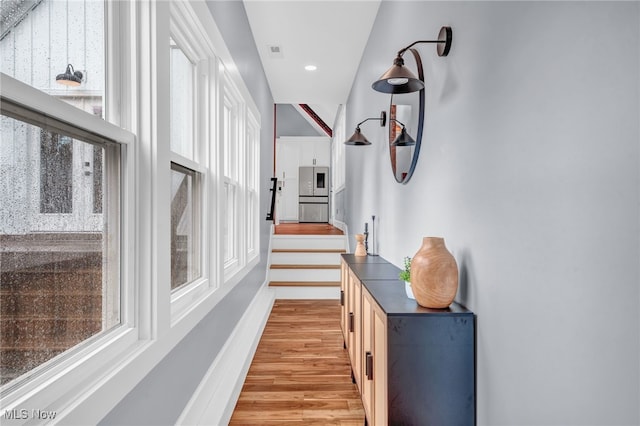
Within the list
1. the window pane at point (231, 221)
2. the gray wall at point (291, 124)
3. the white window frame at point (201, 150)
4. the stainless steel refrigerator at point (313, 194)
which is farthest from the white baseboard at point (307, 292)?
the gray wall at point (291, 124)

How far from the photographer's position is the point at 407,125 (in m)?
2.08

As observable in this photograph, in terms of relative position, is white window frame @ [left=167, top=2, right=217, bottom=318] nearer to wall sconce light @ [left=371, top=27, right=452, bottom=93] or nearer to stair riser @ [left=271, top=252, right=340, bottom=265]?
wall sconce light @ [left=371, top=27, right=452, bottom=93]

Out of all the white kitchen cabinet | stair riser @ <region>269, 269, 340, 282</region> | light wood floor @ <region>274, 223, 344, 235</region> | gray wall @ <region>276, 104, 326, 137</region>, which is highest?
gray wall @ <region>276, 104, 326, 137</region>

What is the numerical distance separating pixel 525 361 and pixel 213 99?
1.79 metres

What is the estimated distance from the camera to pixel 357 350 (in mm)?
1991

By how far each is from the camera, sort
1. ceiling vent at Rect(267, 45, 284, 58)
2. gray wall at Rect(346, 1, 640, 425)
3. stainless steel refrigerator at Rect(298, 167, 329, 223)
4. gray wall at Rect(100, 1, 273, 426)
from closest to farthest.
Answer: gray wall at Rect(346, 1, 640, 425), gray wall at Rect(100, 1, 273, 426), ceiling vent at Rect(267, 45, 284, 58), stainless steel refrigerator at Rect(298, 167, 329, 223)

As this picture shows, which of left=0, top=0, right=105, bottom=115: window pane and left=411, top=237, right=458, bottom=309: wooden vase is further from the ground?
left=0, top=0, right=105, bottom=115: window pane

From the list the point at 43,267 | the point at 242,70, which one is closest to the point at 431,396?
the point at 43,267

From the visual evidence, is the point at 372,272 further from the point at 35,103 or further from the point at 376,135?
the point at 35,103

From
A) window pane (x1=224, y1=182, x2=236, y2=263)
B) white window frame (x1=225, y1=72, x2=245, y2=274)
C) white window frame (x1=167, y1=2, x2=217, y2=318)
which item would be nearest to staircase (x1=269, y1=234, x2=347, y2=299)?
white window frame (x1=225, y1=72, x2=245, y2=274)

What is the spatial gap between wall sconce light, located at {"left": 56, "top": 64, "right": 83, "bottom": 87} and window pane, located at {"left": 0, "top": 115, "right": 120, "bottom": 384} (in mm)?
138

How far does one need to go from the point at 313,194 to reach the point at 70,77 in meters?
8.32

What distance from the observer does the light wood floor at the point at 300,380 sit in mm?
1969

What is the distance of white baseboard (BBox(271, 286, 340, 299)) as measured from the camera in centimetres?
447
